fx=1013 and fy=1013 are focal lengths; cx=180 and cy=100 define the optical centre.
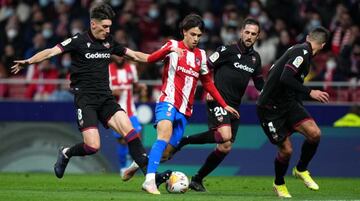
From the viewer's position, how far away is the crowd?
22.1m

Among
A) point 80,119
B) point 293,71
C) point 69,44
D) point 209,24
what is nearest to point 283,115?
point 293,71

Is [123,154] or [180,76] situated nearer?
[180,76]

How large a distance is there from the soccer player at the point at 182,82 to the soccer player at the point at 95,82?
309 millimetres

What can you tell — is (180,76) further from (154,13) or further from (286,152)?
(154,13)

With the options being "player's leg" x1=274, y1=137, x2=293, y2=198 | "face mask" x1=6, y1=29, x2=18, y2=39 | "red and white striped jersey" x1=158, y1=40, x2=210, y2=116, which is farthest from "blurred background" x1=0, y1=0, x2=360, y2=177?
"red and white striped jersey" x1=158, y1=40, x2=210, y2=116

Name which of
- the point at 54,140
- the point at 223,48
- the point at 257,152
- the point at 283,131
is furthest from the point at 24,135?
the point at 283,131

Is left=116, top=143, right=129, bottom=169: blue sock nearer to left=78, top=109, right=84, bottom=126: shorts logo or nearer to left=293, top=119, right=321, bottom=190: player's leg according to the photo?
left=78, top=109, right=84, bottom=126: shorts logo

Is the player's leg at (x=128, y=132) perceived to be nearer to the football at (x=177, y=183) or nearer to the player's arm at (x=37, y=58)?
the football at (x=177, y=183)

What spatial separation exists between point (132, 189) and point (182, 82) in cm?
192

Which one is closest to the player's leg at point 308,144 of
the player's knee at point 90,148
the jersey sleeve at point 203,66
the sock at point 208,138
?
the sock at point 208,138

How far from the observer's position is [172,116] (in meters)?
14.1

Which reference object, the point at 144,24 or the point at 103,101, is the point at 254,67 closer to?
the point at 103,101

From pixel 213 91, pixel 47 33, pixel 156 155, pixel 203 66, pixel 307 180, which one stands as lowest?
pixel 47 33

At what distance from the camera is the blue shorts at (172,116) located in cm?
1402
